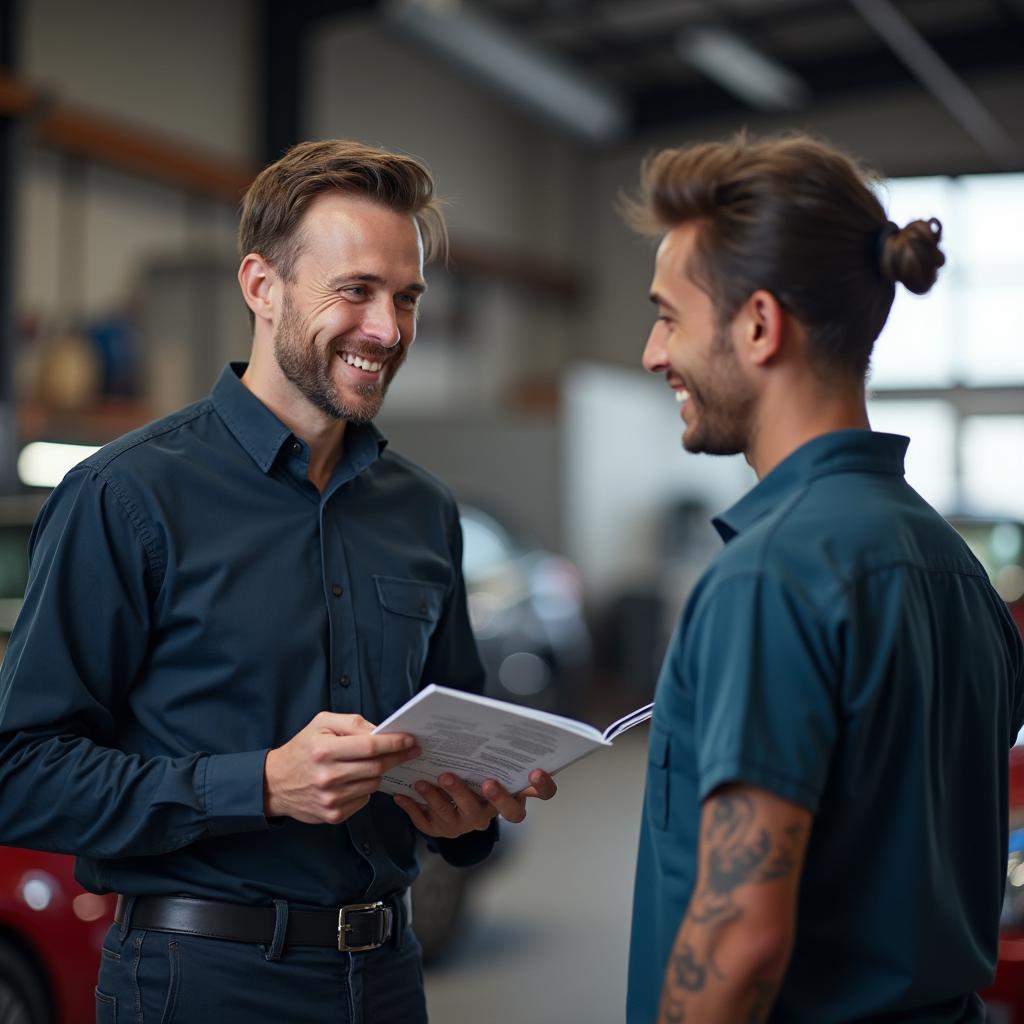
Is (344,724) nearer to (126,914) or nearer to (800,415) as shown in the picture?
(126,914)

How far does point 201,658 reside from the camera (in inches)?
68.9

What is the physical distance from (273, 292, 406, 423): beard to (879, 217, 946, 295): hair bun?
0.75 metres

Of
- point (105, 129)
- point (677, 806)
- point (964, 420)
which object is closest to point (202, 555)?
point (677, 806)

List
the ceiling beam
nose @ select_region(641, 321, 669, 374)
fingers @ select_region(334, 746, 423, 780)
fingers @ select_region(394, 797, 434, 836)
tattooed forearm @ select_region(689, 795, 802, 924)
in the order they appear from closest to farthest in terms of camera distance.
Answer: tattooed forearm @ select_region(689, 795, 802, 924)
nose @ select_region(641, 321, 669, 374)
fingers @ select_region(334, 746, 423, 780)
fingers @ select_region(394, 797, 434, 836)
the ceiling beam

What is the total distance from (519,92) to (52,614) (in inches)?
367

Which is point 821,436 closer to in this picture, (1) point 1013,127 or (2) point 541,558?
(2) point 541,558

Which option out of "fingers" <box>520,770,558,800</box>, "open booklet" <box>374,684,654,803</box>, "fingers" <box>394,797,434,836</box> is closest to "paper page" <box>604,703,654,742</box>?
"open booklet" <box>374,684,654,803</box>

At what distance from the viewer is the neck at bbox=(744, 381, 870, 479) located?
139cm

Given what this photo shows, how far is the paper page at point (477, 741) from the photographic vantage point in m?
1.49

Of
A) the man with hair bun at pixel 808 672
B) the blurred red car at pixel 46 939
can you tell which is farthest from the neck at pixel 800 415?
the blurred red car at pixel 46 939

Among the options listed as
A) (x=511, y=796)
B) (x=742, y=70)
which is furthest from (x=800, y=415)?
(x=742, y=70)

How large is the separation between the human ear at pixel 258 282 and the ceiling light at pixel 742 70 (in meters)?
10.6

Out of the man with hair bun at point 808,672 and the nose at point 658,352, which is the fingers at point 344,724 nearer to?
the man with hair bun at point 808,672

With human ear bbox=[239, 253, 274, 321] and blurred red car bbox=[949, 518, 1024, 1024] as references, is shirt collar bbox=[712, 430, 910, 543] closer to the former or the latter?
human ear bbox=[239, 253, 274, 321]
